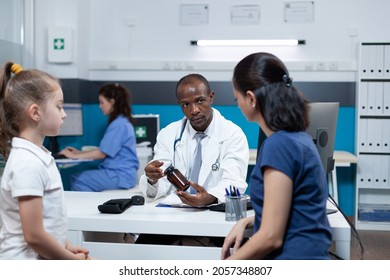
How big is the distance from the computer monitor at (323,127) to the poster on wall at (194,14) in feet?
9.47

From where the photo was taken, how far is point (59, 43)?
4.33 m

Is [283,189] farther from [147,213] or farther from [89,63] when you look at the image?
[89,63]

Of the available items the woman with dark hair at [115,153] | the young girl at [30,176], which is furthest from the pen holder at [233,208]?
the woman with dark hair at [115,153]

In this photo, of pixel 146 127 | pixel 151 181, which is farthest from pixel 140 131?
pixel 151 181

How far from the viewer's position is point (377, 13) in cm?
439

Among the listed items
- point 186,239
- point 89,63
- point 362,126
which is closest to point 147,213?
point 186,239

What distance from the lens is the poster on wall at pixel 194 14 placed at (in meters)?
4.60

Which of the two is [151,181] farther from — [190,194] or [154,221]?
[154,221]

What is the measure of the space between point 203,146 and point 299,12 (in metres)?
2.70

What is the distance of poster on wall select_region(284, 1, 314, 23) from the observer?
4.45 metres

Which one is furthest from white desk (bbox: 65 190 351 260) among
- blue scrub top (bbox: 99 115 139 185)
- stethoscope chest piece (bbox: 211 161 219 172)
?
blue scrub top (bbox: 99 115 139 185)

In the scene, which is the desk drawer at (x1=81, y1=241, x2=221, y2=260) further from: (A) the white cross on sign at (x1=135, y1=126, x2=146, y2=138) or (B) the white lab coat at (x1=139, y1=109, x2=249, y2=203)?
(A) the white cross on sign at (x1=135, y1=126, x2=146, y2=138)
